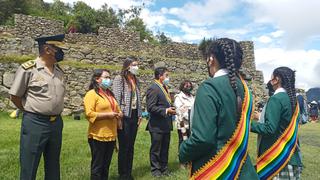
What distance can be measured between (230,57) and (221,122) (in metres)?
0.49

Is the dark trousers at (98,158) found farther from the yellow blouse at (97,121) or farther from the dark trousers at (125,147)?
the dark trousers at (125,147)

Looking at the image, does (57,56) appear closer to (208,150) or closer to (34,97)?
(34,97)

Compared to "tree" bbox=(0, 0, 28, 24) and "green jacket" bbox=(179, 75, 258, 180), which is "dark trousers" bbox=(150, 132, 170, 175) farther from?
"tree" bbox=(0, 0, 28, 24)

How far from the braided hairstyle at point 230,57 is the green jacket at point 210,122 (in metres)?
0.05

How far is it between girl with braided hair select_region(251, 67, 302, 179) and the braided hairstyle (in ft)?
4.08

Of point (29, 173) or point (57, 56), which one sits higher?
point (57, 56)

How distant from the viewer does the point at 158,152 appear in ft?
21.7

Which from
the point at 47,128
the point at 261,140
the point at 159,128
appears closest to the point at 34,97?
the point at 47,128

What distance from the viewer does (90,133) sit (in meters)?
5.37

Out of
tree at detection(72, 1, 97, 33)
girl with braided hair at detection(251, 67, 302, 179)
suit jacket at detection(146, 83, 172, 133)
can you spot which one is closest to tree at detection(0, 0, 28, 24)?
tree at detection(72, 1, 97, 33)

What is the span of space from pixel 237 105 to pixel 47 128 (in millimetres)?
2135

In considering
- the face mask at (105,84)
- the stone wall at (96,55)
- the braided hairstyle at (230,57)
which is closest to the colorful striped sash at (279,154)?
the braided hairstyle at (230,57)

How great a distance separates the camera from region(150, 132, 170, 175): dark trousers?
21.5 ft

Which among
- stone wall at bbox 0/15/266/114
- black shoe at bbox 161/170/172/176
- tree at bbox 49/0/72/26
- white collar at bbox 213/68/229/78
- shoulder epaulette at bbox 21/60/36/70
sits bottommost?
black shoe at bbox 161/170/172/176
